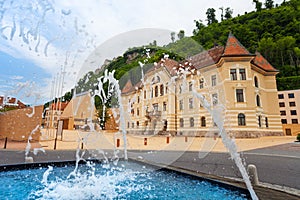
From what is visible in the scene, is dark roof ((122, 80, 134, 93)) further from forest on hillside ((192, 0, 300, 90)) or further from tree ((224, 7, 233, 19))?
tree ((224, 7, 233, 19))

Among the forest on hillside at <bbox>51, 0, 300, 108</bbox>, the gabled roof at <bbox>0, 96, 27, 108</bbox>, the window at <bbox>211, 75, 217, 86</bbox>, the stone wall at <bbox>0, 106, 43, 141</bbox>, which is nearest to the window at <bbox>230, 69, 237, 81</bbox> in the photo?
the window at <bbox>211, 75, 217, 86</bbox>

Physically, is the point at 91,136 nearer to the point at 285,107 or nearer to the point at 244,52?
the point at 244,52

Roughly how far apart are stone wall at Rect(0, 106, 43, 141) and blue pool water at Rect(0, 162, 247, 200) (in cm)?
1382

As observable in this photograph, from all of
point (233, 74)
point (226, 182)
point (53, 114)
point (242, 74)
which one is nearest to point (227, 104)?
point (233, 74)

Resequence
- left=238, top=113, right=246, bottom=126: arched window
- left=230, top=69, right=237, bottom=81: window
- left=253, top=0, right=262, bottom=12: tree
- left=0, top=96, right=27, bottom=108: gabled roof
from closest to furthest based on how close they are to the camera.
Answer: left=0, top=96, right=27, bottom=108: gabled roof, left=238, top=113, right=246, bottom=126: arched window, left=230, top=69, right=237, bottom=81: window, left=253, top=0, right=262, bottom=12: tree

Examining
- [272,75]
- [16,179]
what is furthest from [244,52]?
[16,179]

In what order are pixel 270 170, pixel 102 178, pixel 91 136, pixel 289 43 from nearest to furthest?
pixel 102 178
pixel 270 170
pixel 91 136
pixel 289 43

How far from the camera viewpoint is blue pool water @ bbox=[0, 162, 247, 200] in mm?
4262

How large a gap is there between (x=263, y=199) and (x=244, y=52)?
2693cm

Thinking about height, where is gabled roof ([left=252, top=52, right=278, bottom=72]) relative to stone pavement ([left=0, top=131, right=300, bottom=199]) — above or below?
above

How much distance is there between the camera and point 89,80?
342 inches

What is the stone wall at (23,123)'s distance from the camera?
18.8 metres

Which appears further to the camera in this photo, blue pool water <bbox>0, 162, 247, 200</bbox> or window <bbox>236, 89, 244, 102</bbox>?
window <bbox>236, 89, 244, 102</bbox>

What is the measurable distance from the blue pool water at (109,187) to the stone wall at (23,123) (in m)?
13.8
